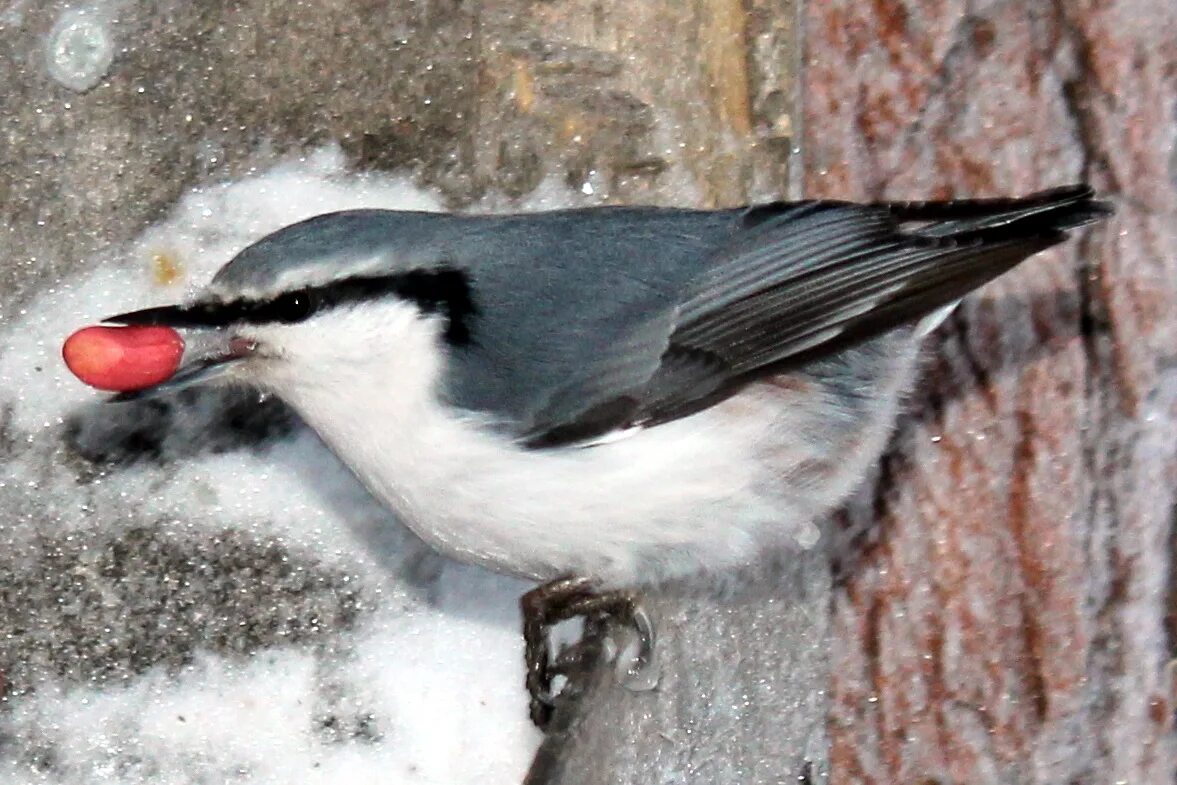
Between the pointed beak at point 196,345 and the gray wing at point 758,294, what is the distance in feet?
1.30

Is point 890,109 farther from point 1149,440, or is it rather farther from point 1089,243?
point 1149,440

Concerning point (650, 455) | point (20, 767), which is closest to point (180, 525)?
point (20, 767)

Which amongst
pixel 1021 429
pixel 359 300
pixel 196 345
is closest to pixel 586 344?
pixel 359 300

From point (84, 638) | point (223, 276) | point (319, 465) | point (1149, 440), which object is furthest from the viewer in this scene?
point (319, 465)

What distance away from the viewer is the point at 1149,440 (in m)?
2.42

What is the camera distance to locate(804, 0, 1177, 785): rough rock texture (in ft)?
7.92

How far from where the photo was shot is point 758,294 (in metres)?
2.31

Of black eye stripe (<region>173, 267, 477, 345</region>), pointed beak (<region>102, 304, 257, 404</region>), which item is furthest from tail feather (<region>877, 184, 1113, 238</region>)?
pointed beak (<region>102, 304, 257, 404</region>)

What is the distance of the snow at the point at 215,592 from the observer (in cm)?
260

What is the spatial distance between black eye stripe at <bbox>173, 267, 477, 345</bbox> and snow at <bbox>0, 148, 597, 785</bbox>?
0.47 m

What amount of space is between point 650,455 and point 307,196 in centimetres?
84

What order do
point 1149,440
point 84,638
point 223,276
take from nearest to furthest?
1. point 223,276
2. point 1149,440
3. point 84,638

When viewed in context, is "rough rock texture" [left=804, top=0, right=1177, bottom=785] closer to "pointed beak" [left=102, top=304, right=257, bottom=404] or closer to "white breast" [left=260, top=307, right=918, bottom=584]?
"white breast" [left=260, top=307, right=918, bottom=584]

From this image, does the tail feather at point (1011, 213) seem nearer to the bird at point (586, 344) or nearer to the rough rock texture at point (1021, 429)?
the bird at point (586, 344)
